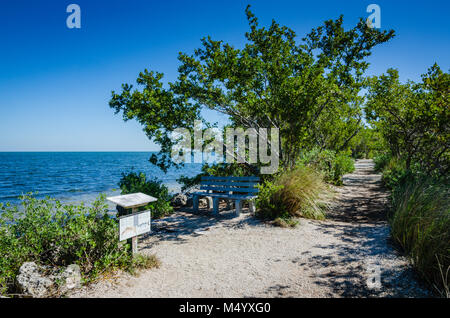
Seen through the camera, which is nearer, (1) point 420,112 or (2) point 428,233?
(2) point 428,233

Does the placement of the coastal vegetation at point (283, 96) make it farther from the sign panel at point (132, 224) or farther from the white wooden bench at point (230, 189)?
the sign panel at point (132, 224)

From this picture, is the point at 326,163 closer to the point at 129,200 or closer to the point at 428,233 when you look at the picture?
the point at 428,233

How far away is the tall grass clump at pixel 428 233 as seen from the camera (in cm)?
304

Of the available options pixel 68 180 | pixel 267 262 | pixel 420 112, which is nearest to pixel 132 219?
pixel 267 262

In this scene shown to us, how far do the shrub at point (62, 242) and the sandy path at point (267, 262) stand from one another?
1.01 feet

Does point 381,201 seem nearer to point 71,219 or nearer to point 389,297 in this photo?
point 389,297

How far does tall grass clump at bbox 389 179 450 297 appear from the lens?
3039mm

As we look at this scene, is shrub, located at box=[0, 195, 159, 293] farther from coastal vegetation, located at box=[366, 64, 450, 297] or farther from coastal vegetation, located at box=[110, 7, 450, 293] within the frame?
coastal vegetation, located at box=[366, 64, 450, 297]

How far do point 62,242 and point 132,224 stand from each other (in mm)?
997

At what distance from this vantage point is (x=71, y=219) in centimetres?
375

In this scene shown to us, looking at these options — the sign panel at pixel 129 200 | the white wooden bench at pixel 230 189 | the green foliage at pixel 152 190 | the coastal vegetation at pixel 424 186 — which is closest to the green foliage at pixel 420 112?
the coastal vegetation at pixel 424 186

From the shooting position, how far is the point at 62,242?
11.6 feet
